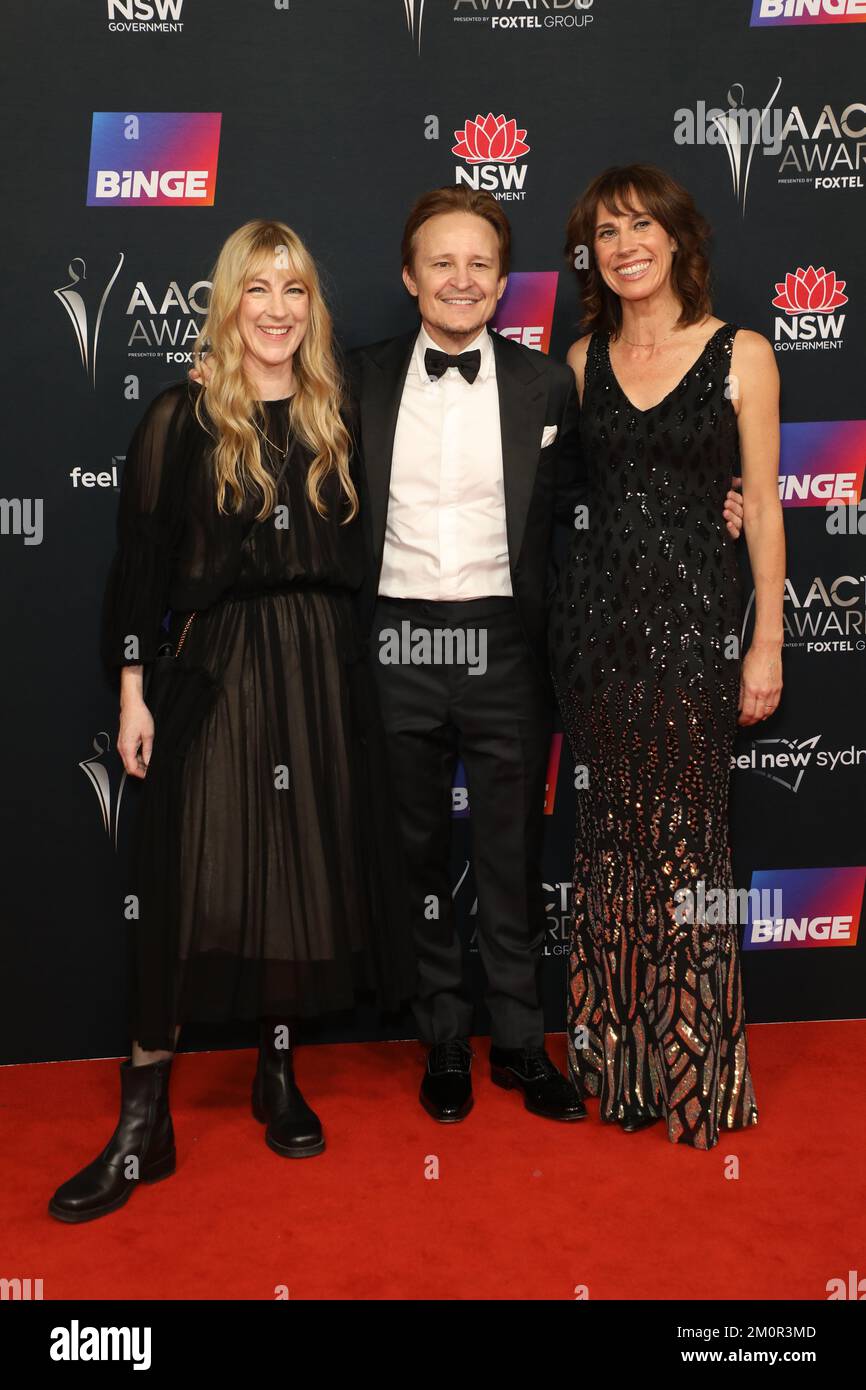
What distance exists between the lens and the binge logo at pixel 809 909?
3.51m

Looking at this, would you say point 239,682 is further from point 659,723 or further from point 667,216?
point 667,216

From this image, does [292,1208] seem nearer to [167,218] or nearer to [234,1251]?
[234,1251]

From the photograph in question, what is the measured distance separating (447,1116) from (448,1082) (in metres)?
0.10

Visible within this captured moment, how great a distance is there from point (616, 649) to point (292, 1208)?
1344 millimetres

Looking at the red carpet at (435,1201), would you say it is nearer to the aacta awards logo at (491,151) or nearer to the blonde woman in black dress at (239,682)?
the blonde woman in black dress at (239,682)

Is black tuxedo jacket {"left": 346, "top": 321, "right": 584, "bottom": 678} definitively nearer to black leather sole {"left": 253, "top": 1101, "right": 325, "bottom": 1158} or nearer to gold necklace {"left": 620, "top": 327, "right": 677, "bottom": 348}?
gold necklace {"left": 620, "top": 327, "right": 677, "bottom": 348}

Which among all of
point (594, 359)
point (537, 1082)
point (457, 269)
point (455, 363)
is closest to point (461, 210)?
point (457, 269)

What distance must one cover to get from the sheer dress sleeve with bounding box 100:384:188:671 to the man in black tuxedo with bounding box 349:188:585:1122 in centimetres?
46

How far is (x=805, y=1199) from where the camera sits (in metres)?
2.61

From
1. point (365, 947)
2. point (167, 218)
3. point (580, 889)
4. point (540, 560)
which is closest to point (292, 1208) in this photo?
point (365, 947)

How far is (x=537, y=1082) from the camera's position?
301 cm

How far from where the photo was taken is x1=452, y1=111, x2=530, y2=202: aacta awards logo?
3.17 meters

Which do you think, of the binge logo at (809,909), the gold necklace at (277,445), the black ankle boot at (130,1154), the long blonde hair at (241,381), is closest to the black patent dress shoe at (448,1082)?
the black ankle boot at (130,1154)

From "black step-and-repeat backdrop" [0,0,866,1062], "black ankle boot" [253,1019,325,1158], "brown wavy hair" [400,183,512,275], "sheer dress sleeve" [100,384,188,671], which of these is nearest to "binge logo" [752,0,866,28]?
"black step-and-repeat backdrop" [0,0,866,1062]
